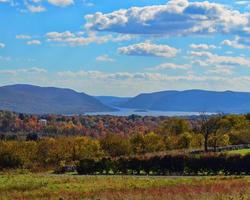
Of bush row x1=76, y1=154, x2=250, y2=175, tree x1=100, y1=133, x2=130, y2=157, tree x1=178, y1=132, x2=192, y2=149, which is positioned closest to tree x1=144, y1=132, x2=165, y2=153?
tree x1=178, y1=132, x2=192, y2=149

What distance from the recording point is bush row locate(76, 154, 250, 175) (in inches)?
2039

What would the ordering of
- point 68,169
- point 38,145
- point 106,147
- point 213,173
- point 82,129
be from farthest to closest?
point 82,129
point 106,147
point 38,145
point 68,169
point 213,173

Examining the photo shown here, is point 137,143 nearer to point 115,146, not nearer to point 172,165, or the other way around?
point 115,146

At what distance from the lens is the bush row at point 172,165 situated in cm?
5178

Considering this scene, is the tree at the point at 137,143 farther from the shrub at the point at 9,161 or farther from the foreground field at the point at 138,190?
the foreground field at the point at 138,190

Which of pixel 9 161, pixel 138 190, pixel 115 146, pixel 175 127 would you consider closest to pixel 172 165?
pixel 138 190

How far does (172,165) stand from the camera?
55250 millimetres

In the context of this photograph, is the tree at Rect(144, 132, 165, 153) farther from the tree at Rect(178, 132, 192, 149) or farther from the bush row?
the bush row

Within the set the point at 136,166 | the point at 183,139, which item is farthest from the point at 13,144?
the point at 136,166

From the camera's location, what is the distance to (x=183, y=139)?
104375 mm

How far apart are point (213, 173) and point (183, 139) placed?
5160cm

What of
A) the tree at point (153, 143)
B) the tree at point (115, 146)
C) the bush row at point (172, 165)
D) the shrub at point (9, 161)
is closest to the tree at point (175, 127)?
the tree at point (153, 143)

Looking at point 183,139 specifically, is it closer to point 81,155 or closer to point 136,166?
point 81,155

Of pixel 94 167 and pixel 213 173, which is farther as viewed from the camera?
pixel 94 167
